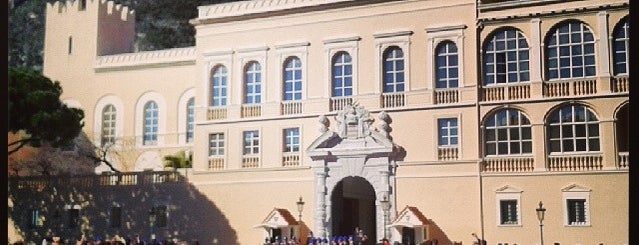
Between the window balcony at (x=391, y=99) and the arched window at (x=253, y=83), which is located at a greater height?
the arched window at (x=253, y=83)

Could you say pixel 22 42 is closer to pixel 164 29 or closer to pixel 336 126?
pixel 164 29

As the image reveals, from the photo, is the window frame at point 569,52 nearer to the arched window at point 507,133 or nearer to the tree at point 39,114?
the arched window at point 507,133

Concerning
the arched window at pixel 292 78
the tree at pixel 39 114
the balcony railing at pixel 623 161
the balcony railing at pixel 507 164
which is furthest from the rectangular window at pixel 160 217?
the balcony railing at pixel 623 161

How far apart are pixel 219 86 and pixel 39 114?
2.15 meters

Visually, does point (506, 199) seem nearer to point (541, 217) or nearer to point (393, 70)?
point (541, 217)

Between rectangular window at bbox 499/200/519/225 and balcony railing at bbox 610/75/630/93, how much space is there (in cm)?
139

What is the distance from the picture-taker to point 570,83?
7980mm

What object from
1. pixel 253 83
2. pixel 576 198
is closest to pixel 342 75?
pixel 253 83

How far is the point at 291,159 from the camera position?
9.09m

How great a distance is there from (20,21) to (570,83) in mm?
5580

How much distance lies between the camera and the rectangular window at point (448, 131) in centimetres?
857

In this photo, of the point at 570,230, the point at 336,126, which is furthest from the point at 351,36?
the point at 570,230

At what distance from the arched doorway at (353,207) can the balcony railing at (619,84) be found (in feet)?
8.56

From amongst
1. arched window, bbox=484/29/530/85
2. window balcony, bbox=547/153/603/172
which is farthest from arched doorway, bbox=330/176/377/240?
window balcony, bbox=547/153/603/172
